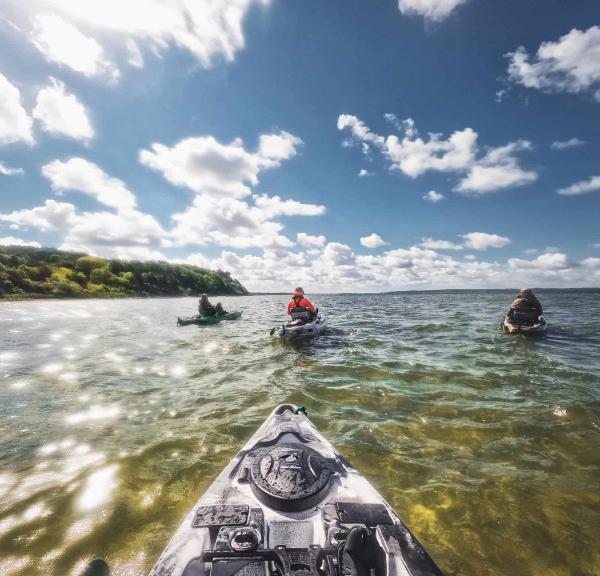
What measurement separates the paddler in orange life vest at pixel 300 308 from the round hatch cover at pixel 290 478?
480 inches

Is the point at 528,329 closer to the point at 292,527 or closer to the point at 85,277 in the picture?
the point at 292,527

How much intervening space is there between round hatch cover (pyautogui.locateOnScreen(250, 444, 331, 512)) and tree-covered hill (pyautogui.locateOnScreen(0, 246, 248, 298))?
3046 inches

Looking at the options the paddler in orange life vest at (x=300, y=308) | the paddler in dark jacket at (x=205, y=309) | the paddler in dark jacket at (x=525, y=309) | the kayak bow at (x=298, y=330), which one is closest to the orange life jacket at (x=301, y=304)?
the paddler in orange life vest at (x=300, y=308)

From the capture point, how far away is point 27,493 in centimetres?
436

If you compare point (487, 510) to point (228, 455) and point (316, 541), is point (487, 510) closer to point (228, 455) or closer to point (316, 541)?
point (316, 541)

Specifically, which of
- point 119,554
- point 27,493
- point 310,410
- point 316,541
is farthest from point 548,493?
point 27,493

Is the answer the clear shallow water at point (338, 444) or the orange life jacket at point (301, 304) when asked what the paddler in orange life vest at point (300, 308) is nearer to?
the orange life jacket at point (301, 304)

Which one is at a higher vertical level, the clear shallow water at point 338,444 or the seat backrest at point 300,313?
the seat backrest at point 300,313

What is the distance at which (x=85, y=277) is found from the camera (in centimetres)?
9288

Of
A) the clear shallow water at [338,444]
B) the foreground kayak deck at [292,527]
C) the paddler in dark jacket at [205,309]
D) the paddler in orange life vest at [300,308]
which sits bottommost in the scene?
the clear shallow water at [338,444]

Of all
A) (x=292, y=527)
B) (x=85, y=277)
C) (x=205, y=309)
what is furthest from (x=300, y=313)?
(x=85, y=277)

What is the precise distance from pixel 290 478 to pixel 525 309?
17288 millimetres

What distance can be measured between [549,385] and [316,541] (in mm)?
8870

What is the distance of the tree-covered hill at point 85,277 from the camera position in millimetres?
67125
